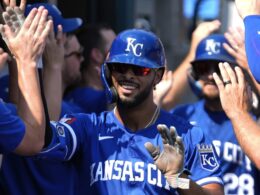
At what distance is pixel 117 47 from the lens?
4.14 m

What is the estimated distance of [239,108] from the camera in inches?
155

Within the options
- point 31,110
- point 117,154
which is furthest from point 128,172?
point 31,110

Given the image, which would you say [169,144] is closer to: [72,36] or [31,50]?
[31,50]

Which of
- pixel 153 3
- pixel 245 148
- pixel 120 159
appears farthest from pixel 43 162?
pixel 153 3

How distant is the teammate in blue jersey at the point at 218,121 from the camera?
17.1 ft

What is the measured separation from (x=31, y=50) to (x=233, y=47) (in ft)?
5.92

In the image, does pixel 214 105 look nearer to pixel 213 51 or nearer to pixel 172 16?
pixel 213 51

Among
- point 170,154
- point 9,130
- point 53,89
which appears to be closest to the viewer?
point 9,130

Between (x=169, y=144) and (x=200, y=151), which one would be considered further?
(x=200, y=151)

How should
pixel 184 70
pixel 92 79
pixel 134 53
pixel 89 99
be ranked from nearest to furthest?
pixel 134 53
pixel 89 99
pixel 92 79
pixel 184 70

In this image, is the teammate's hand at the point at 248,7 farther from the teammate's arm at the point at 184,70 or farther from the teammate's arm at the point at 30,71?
the teammate's arm at the point at 184,70

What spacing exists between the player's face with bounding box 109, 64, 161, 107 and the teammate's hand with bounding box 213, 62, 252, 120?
1.23 ft

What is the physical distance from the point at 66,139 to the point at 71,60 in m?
1.65

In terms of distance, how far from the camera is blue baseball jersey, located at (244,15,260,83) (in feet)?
12.1
